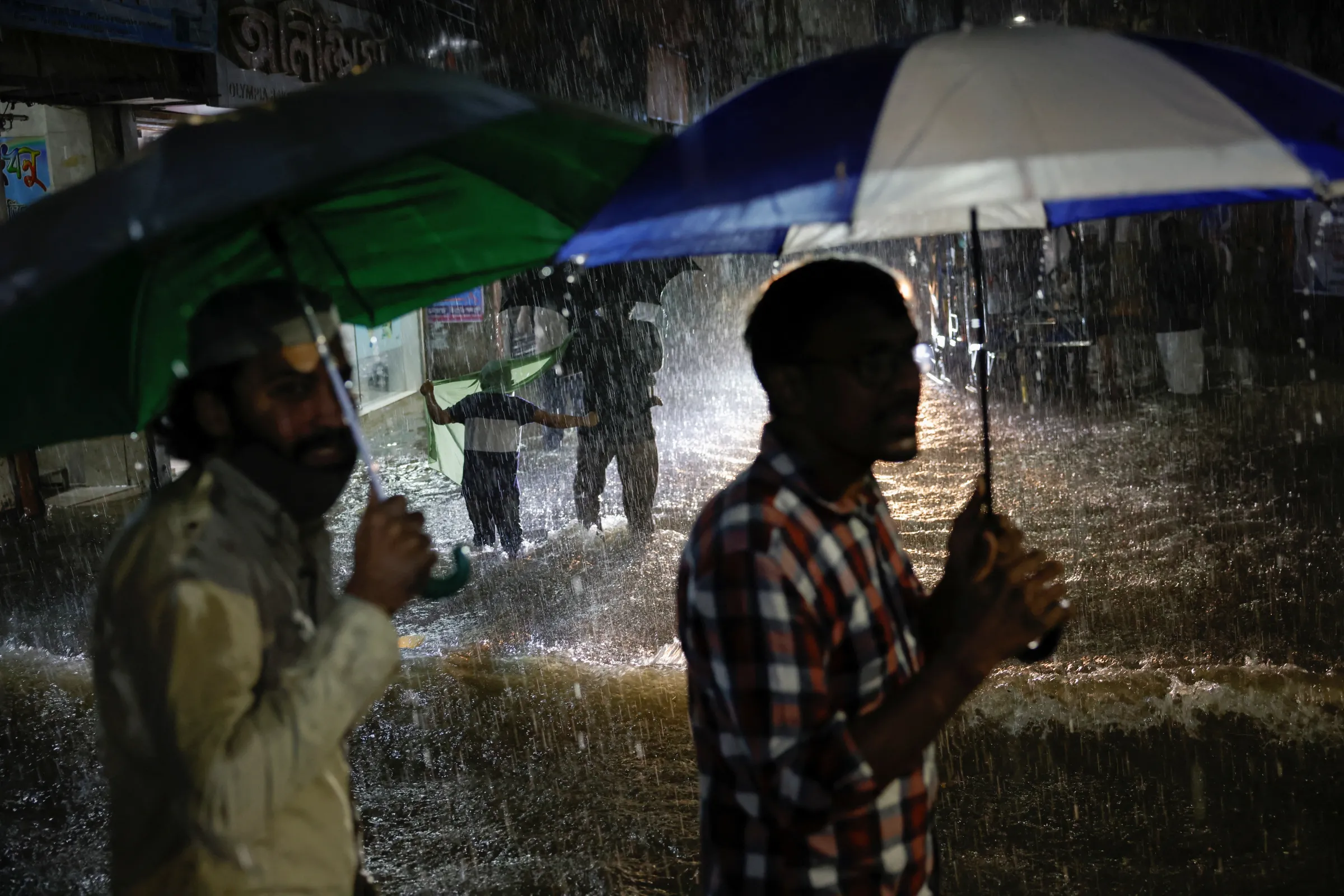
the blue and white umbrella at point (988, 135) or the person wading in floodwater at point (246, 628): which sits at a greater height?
the blue and white umbrella at point (988, 135)

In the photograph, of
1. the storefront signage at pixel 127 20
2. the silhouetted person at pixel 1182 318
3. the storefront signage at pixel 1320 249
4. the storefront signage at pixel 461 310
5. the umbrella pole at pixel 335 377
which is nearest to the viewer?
the umbrella pole at pixel 335 377

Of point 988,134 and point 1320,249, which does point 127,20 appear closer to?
point 988,134

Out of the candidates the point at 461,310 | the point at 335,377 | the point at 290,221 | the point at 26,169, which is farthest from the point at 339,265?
the point at 461,310

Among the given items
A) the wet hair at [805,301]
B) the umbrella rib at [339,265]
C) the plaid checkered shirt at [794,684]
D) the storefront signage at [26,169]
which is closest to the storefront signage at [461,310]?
the storefront signage at [26,169]

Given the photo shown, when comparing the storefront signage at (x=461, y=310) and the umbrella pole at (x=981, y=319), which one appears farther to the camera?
the storefront signage at (x=461, y=310)

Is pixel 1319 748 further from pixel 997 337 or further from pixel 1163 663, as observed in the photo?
pixel 997 337

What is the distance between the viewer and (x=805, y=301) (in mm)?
2006

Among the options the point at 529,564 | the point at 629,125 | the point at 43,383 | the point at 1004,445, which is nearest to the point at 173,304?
the point at 43,383

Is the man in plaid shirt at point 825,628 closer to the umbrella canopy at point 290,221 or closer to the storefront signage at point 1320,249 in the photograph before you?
the umbrella canopy at point 290,221

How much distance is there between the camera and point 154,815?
1.88 m

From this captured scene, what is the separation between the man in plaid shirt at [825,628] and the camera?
1813 mm

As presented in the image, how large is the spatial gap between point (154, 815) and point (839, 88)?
1.76 metres

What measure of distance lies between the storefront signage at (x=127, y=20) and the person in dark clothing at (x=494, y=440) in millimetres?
4197

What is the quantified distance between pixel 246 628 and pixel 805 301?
107cm
